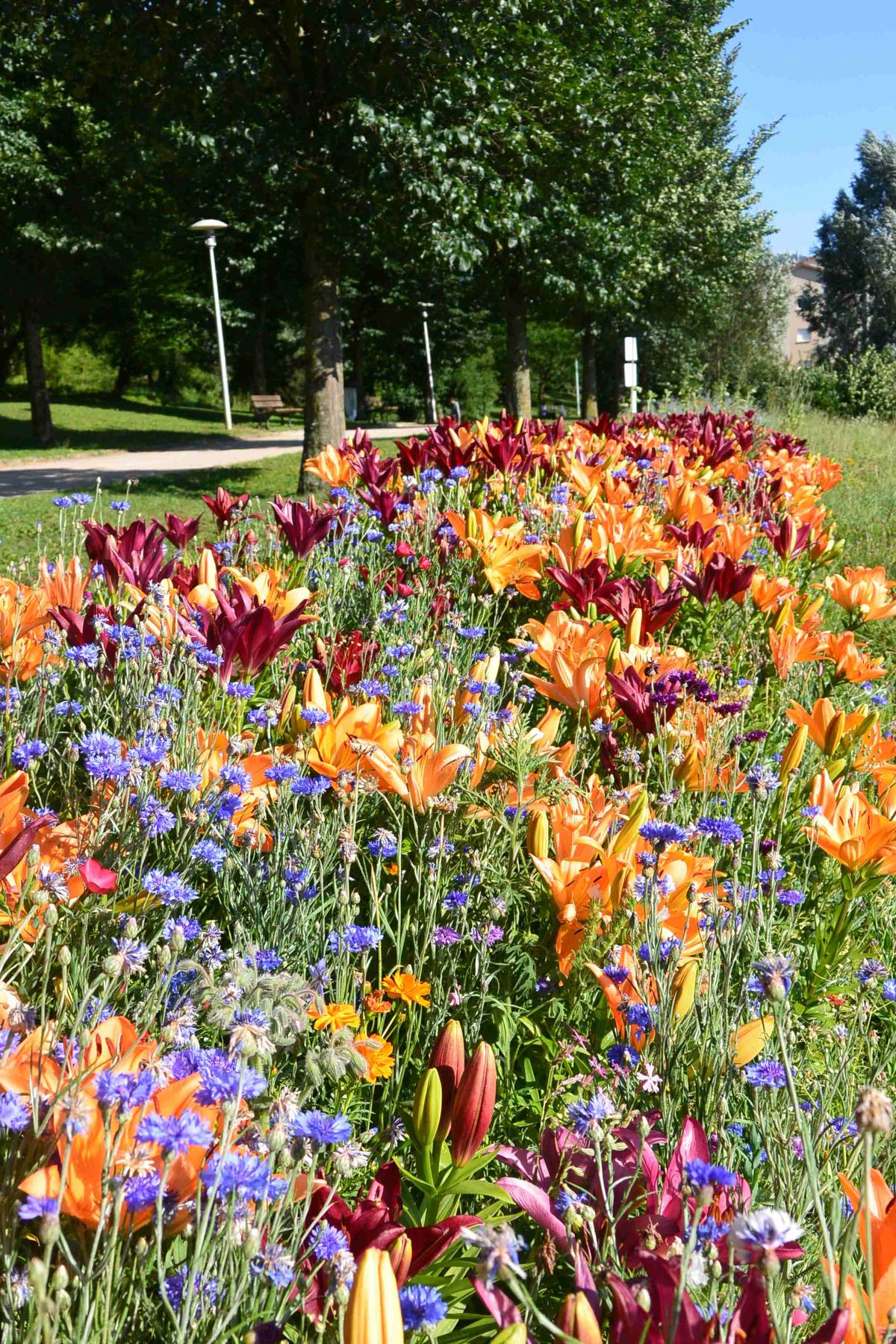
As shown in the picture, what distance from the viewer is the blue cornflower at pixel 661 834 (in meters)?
1.51

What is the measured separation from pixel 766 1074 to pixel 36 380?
22275 mm

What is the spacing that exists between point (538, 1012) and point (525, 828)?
384mm

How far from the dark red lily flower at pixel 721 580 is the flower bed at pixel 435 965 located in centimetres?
2

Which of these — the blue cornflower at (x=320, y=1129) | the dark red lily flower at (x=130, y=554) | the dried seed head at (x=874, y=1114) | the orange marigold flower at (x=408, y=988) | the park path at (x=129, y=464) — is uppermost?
the park path at (x=129, y=464)

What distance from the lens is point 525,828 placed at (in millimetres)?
2074

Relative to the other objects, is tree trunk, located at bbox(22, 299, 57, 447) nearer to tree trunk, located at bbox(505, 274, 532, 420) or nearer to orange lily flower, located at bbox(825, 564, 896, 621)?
tree trunk, located at bbox(505, 274, 532, 420)

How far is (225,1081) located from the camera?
3.12 ft

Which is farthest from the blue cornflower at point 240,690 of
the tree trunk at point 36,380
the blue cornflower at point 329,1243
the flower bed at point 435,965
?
the tree trunk at point 36,380

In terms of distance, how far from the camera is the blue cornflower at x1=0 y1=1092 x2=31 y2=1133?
90cm

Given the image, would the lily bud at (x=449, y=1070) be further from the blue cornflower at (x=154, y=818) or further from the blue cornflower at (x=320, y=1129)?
the blue cornflower at (x=154, y=818)

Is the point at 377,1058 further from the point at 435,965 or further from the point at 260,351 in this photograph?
the point at 260,351

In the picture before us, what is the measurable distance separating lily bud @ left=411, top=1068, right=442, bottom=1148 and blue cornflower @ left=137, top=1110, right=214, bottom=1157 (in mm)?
319

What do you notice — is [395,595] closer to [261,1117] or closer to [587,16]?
[261,1117]

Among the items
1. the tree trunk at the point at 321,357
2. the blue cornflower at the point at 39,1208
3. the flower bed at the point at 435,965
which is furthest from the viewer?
the tree trunk at the point at 321,357
